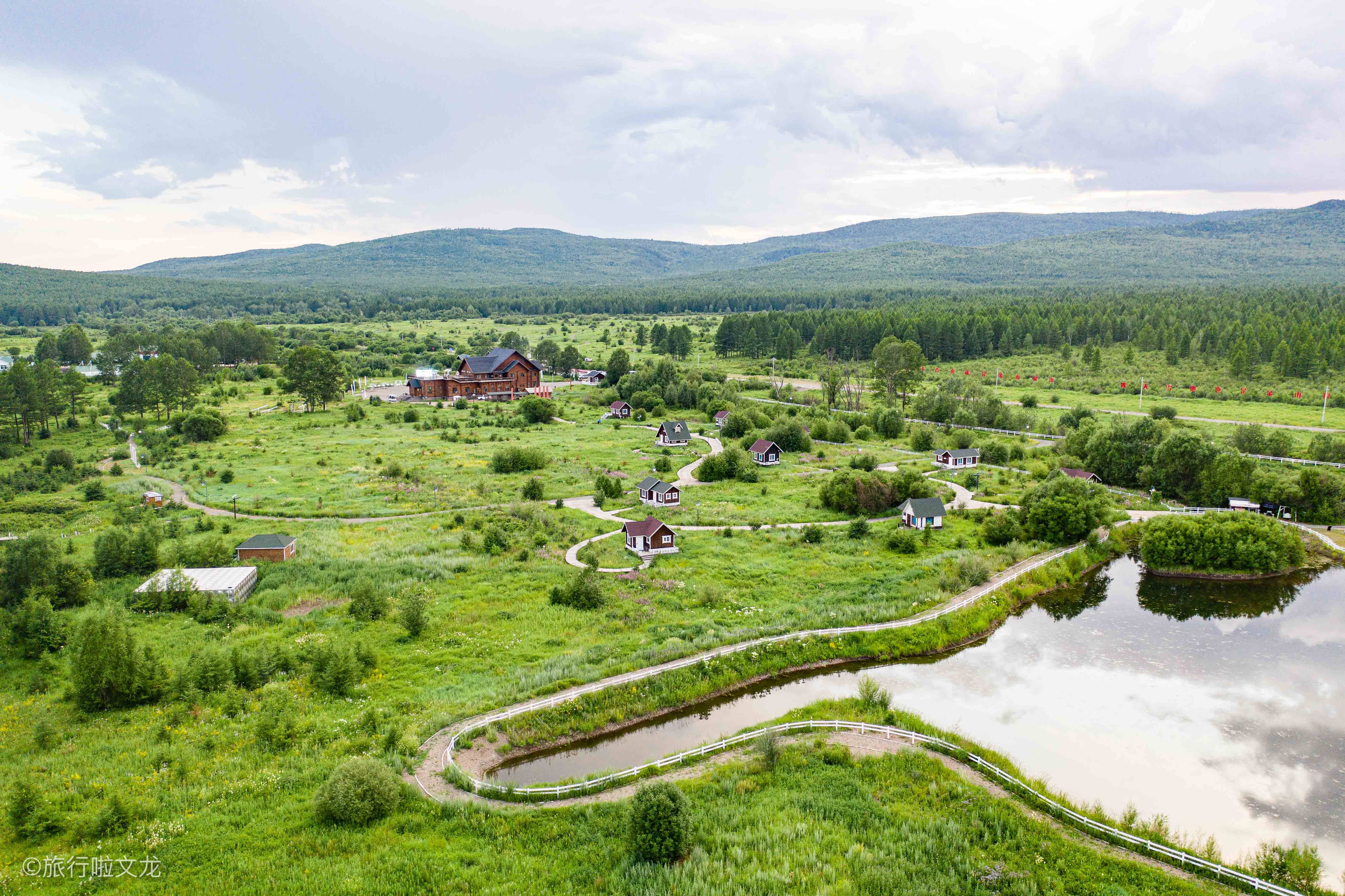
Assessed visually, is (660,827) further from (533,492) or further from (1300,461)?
(1300,461)

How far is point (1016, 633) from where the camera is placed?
35938mm

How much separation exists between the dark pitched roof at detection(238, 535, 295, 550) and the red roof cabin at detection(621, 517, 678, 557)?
59.6ft

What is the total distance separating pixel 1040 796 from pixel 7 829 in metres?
27.2

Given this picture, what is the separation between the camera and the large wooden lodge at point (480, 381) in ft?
337

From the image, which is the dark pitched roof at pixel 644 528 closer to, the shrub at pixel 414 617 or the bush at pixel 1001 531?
the shrub at pixel 414 617

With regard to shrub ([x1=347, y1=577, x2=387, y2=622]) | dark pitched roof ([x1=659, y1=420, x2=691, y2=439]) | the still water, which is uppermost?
dark pitched roof ([x1=659, y1=420, x2=691, y2=439])

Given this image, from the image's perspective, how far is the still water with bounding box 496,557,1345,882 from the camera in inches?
905

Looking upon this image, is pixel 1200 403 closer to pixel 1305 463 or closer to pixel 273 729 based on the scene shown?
pixel 1305 463

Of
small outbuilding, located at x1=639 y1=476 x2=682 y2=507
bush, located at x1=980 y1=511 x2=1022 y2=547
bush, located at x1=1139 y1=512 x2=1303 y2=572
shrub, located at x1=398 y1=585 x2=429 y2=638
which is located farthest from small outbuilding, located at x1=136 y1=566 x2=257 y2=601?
bush, located at x1=1139 y1=512 x2=1303 y2=572

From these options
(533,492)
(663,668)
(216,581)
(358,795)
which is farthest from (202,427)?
(358,795)

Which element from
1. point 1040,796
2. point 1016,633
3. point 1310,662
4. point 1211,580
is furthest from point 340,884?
point 1211,580

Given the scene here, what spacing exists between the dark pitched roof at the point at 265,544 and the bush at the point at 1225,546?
4794cm

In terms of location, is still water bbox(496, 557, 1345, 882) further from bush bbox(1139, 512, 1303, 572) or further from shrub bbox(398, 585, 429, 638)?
shrub bbox(398, 585, 429, 638)

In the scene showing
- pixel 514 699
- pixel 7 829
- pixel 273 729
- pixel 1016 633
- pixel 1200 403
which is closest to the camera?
pixel 7 829
